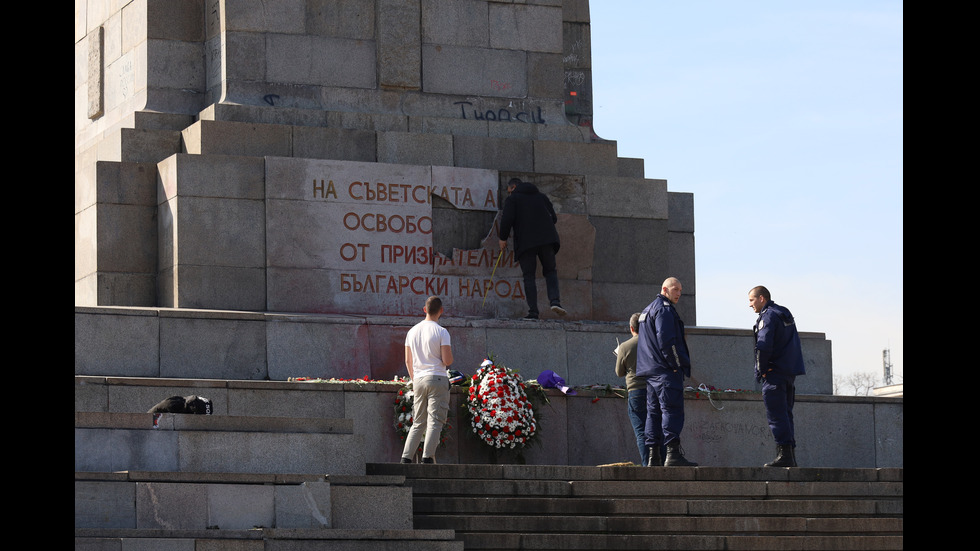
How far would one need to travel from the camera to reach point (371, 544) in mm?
11398

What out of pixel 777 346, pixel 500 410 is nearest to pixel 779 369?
pixel 777 346

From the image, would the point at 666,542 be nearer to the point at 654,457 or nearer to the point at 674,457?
the point at 674,457

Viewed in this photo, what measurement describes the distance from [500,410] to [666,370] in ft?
7.59

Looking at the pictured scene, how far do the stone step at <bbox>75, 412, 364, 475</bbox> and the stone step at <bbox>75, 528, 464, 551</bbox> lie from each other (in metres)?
1.04

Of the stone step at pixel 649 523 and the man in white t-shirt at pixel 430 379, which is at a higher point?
the man in white t-shirt at pixel 430 379

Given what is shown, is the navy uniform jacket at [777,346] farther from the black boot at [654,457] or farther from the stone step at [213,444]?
the stone step at [213,444]

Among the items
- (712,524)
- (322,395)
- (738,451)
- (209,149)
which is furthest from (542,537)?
(209,149)

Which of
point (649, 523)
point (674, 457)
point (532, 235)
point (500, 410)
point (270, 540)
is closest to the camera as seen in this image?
point (270, 540)

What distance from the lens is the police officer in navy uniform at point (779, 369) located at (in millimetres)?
14367

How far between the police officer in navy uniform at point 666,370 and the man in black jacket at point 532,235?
13.9ft

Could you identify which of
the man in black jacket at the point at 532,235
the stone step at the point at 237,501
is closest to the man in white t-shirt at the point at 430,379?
the stone step at the point at 237,501

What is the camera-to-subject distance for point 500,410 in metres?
15.7

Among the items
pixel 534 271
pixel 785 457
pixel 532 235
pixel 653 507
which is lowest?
pixel 653 507
